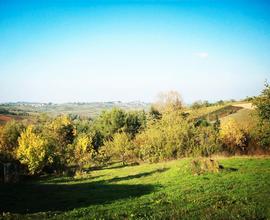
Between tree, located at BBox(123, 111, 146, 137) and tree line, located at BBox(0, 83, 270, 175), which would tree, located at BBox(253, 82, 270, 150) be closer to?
tree line, located at BBox(0, 83, 270, 175)

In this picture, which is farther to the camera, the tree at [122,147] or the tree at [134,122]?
the tree at [134,122]

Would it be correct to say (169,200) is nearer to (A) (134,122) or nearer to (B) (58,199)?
(B) (58,199)

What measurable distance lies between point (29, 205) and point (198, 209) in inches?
529

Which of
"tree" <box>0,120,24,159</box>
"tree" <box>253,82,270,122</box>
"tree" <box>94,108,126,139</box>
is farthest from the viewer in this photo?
"tree" <box>94,108,126,139</box>

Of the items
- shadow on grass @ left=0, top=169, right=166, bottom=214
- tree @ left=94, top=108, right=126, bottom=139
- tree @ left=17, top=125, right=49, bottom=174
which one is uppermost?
tree @ left=94, top=108, right=126, bottom=139

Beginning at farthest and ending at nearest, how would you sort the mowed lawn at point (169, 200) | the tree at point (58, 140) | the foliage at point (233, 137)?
the foliage at point (233, 137)
the tree at point (58, 140)
the mowed lawn at point (169, 200)

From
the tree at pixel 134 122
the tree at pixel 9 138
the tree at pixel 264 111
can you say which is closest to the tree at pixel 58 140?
the tree at pixel 9 138

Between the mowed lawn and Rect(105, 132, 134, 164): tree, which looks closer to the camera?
the mowed lawn

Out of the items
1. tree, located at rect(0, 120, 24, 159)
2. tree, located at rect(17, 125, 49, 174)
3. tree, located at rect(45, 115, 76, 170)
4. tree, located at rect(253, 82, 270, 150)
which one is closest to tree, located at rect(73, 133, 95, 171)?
tree, located at rect(45, 115, 76, 170)

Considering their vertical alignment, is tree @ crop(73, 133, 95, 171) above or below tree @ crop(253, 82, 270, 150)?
below

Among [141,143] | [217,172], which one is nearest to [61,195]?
[217,172]

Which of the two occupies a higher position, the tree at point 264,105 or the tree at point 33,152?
the tree at point 264,105

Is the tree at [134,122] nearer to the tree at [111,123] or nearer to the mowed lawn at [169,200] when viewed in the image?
the tree at [111,123]

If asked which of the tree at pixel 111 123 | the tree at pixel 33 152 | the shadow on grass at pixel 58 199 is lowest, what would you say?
the shadow on grass at pixel 58 199
